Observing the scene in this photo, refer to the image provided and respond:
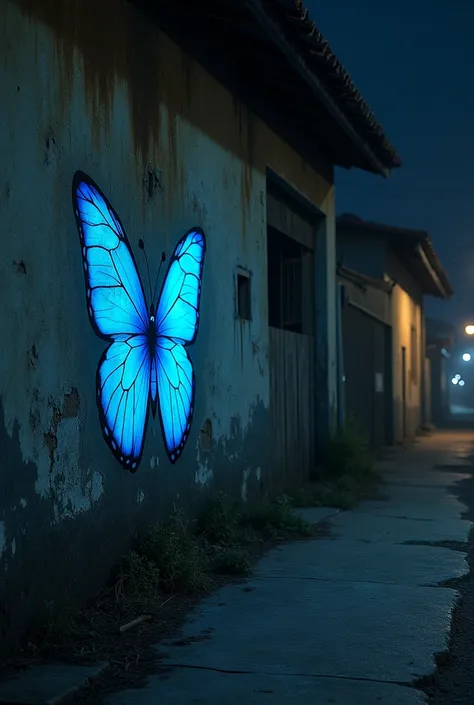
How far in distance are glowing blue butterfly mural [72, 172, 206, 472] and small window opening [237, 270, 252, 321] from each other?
3.89 ft

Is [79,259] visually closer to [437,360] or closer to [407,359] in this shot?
[407,359]

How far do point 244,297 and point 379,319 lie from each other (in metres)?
10.2

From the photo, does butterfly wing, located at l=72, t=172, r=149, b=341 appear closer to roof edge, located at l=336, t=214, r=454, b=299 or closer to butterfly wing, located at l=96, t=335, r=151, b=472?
butterfly wing, located at l=96, t=335, r=151, b=472

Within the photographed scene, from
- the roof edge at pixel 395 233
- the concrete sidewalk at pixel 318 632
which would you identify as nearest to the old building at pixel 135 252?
the concrete sidewalk at pixel 318 632

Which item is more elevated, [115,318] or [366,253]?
[366,253]

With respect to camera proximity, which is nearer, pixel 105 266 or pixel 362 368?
pixel 105 266

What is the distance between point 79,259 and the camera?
4789mm

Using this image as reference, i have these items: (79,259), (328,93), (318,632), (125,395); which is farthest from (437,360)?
(318,632)

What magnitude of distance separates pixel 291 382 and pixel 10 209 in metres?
5.97

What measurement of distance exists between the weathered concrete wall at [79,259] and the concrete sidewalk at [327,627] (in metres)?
0.73

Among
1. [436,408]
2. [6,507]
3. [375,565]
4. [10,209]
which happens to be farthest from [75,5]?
[436,408]

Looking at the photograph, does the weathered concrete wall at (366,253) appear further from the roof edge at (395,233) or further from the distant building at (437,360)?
the distant building at (437,360)

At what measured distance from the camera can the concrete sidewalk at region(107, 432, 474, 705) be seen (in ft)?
11.6

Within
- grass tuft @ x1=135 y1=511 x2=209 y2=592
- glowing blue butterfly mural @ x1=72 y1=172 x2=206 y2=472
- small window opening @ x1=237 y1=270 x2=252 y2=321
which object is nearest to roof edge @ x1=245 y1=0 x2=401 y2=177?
glowing blue butterfly mural @ x1=72 y1=172 x2=206 y2=472
